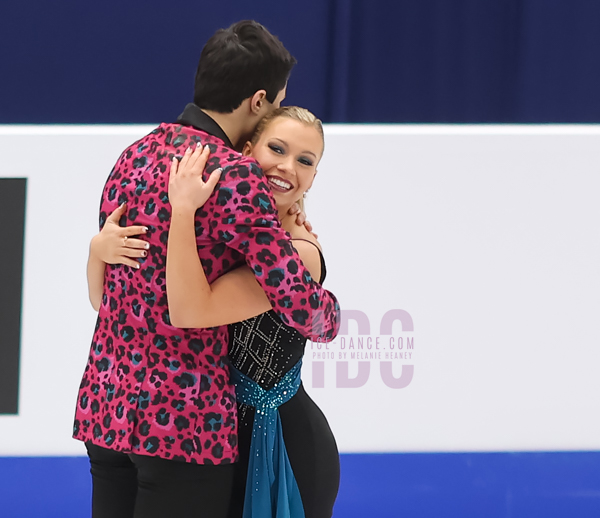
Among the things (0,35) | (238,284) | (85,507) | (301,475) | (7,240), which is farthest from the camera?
(0,35)

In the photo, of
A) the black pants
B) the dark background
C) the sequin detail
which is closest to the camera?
the black pants

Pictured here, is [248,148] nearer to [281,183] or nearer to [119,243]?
[281,183]

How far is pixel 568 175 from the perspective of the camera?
250 centimetres

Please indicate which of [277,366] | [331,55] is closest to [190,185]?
[277,366]

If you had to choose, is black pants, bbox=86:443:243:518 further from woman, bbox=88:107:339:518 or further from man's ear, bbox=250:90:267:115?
man's ear, bbox=250:90:267:115

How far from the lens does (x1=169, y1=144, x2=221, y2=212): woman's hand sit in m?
1.08

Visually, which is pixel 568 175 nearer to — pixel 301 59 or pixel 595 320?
pixel 595 320

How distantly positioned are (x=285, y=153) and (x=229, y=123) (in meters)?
0.13

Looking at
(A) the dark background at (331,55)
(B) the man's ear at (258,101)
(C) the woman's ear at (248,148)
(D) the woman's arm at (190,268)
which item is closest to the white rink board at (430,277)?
Answer: (C) the woman's ear at (248,148)

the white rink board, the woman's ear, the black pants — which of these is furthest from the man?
the white rink board

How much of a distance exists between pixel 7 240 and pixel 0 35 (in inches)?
105

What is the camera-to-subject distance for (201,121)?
3.97ft

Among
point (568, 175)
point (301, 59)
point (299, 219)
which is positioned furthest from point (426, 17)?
point (299, 219)

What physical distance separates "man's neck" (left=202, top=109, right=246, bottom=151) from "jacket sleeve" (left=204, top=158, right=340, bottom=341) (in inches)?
6.6
